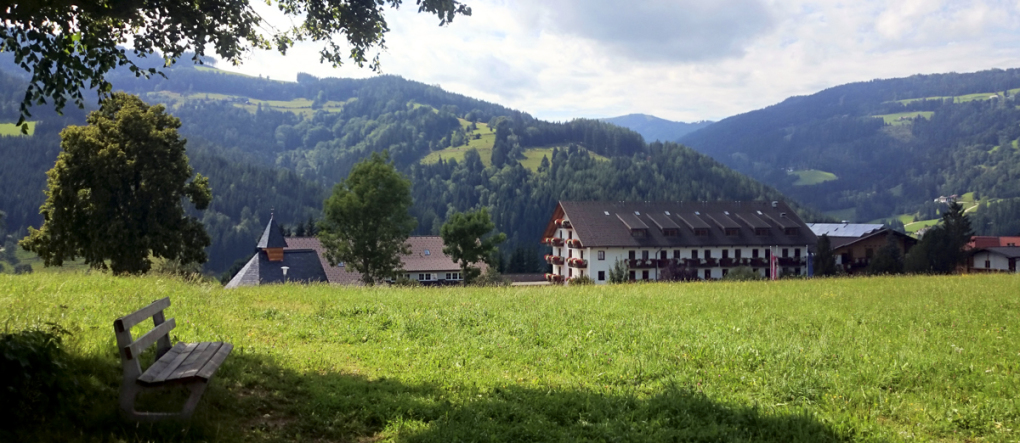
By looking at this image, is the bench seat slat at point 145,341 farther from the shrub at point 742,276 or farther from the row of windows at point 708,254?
the row of windows at point 708,254

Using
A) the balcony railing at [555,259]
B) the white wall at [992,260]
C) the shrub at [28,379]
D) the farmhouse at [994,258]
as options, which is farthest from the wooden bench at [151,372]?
the white wall at [992,260]

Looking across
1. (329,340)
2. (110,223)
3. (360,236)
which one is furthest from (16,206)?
(329,340)

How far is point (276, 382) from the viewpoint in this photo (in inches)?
282

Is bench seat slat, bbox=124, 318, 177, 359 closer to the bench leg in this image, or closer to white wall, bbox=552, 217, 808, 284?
the bench leg

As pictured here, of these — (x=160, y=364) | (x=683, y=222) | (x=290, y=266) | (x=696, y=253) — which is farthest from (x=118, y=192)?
(x=683, y=222)

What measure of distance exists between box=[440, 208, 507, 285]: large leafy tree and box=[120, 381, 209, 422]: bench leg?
160ft

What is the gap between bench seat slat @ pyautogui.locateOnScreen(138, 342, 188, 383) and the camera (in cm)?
517

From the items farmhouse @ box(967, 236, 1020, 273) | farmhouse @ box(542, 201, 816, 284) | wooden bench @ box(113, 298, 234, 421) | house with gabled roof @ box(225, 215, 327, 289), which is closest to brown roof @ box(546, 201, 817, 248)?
farmhouse @ box(542, 201, 816, 284)

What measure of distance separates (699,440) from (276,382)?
465cm

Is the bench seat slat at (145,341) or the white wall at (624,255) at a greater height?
the bench seat slat at (145,341)

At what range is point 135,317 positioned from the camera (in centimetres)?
537

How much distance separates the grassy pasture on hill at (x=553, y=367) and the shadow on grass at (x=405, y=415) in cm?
2

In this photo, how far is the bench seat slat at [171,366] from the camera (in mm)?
5135

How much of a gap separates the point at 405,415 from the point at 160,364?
2333 mm
